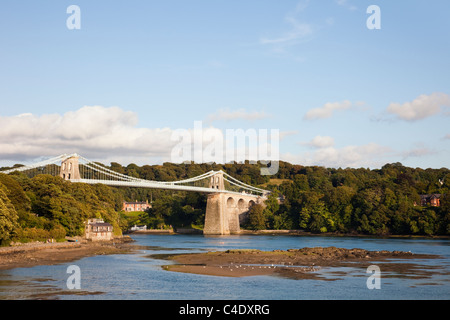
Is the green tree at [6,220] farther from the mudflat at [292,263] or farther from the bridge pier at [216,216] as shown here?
the bridge pier at [216,216]

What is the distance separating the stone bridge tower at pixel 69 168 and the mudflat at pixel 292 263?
3678 centimetres

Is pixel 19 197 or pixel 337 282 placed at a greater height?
pixel 19 197

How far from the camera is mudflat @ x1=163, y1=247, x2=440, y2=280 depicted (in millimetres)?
30652

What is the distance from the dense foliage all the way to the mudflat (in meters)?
15.0

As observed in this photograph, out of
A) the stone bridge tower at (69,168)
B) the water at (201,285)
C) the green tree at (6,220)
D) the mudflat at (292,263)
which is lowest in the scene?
the mudflat at (292,263)

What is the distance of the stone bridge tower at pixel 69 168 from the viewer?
239ft

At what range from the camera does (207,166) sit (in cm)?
15575

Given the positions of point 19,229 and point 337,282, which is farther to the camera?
point 19,229

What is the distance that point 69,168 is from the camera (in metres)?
73.1

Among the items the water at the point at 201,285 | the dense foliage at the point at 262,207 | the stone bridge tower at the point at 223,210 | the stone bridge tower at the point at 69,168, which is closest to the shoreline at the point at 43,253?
the dense foliage at the point at 262,207
